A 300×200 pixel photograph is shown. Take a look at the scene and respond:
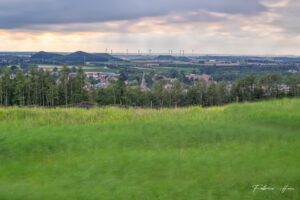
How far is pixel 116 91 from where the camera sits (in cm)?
4922

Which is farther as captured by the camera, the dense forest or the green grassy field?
the dense forest

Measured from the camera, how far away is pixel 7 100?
48375 millimetres

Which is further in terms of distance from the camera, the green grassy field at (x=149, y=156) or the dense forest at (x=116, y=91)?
the dense forest at (x=116, y=91)

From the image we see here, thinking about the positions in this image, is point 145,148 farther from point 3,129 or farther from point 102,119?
point 3,129

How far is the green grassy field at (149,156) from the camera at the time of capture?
21.9 ft

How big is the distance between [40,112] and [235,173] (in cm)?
1037

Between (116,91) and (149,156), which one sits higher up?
(149,156)

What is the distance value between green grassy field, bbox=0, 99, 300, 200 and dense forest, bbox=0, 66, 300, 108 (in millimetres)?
32148

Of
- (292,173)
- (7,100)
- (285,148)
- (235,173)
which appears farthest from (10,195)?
(7,100)

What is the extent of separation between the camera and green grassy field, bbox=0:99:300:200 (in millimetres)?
6664

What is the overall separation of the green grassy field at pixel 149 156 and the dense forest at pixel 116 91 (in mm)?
32148

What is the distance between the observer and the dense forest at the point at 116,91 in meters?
47.2

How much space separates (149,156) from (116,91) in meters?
41.1

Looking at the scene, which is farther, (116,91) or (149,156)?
(116,91)
